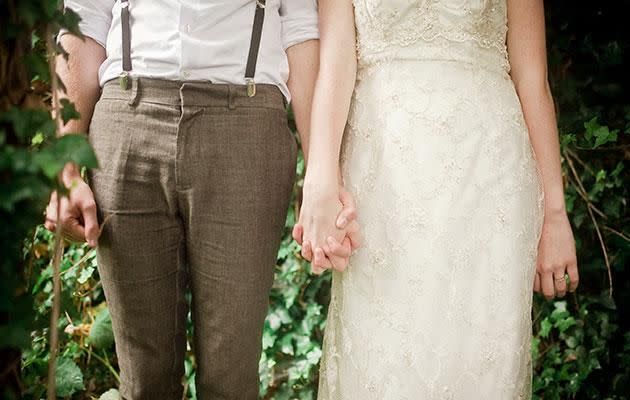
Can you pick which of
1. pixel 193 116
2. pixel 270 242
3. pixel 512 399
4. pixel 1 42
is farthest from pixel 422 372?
pixel 1 42

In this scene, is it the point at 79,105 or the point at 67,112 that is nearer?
the point at 67,112

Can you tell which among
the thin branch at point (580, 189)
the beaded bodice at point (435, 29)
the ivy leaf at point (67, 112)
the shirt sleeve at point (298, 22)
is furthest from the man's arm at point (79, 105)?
the thin branch at point (580, 189)

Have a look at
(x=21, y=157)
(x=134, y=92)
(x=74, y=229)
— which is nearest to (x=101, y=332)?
(x=74, y=229)

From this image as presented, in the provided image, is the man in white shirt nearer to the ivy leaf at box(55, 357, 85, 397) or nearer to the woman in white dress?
the woman in white dress

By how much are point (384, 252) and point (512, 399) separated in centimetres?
48

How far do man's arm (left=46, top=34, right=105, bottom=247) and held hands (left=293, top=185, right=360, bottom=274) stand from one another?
0.52 metres

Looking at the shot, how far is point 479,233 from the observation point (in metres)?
A: 1.69

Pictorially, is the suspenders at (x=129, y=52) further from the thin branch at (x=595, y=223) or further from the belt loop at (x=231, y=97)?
the thin branch at (x=595, y=223)

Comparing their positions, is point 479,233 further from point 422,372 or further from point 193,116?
point 193,116

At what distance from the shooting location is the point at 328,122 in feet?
5.59

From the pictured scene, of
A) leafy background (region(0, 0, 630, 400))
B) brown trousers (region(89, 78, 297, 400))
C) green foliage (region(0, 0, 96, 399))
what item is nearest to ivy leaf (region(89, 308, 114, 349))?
leafy background (region(0, 0, 630, 400))

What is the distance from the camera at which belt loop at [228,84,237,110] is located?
66.1 inches

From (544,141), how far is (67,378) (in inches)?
68.2

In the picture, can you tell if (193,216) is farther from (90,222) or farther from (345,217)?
(345,217)
